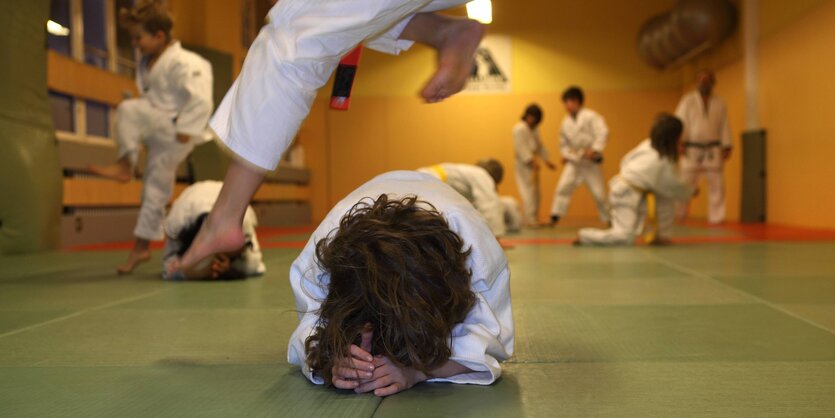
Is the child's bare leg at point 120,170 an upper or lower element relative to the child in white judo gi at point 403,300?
upper

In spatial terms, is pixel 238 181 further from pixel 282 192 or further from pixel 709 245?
pixel 282 192

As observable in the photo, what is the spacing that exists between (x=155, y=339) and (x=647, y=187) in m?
4.70

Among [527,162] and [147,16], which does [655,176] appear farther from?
[527,162]

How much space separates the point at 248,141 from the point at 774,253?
4526 mm

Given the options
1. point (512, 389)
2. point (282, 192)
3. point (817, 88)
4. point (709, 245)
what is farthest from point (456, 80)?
point (282, 192)

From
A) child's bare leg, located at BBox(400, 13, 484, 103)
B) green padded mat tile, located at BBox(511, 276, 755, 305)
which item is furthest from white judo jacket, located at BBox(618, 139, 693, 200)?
child's bare leg, located at BBox(400, 13, 484, 103)

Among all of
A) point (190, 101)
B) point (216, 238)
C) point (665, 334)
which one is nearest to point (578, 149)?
point (190, 101)

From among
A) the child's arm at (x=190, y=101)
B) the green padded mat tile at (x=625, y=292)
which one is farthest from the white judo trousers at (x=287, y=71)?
the child's arm at (x=190, y=101)

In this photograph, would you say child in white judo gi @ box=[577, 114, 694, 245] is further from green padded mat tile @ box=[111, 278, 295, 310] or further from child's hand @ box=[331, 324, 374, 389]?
child's hand @ box=[331, 324, 374, 389]

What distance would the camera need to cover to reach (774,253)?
5164 mm

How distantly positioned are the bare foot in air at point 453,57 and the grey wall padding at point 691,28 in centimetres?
1001

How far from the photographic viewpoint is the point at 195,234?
372cm

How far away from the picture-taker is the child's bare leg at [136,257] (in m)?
4.45

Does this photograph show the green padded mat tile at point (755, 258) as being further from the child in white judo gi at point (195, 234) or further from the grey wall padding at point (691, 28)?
the grey wall padding at point (691, 28)
